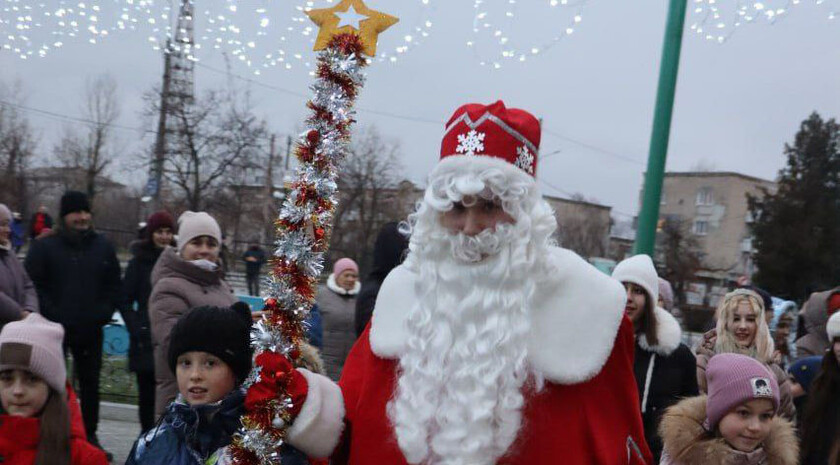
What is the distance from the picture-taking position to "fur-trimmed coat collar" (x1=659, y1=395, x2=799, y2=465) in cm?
345

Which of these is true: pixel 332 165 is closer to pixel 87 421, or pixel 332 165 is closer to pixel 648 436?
pixel 648 436

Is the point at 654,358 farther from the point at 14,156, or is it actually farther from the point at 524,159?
the point at 14,156

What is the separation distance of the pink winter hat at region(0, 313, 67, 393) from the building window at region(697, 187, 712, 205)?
59.6m

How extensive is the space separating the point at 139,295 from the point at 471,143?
408cm

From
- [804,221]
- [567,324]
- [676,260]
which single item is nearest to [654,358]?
[567,324]

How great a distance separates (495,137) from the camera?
2.59 m

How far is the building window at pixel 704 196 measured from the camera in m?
58.9

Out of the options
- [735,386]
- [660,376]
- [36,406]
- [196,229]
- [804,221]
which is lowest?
[36,406]

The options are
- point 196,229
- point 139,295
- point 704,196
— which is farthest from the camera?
point 704,196

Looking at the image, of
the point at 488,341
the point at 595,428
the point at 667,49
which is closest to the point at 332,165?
the point at 488,341

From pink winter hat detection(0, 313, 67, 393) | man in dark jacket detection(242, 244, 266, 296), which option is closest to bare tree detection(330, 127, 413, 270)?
man in dark jacket detection(242, 244, 266, 296)

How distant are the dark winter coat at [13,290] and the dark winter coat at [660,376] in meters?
3.91

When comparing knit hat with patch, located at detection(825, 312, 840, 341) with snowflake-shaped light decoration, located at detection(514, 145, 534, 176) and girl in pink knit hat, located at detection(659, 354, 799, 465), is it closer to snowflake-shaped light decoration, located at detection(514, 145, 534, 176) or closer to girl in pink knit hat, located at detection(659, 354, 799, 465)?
girl in pink knit hat, located at detection(659, 354, 799, 465)

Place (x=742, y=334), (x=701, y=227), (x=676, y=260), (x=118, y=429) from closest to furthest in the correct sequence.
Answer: (x=742, y=334) → (x=118, y=429) → (x=676, y=260) → (x=701, y=227)
